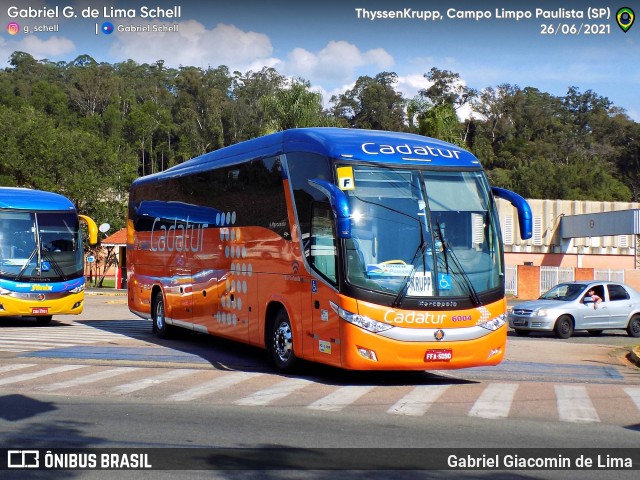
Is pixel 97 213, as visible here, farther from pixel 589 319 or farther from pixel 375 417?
pixel 375 417

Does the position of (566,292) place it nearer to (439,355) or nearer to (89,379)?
(439,355)

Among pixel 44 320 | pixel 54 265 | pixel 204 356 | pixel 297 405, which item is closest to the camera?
pixel 297 405

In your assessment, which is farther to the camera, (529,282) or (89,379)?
(529,282)

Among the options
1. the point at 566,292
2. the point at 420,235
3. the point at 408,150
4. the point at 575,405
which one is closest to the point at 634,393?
the point at 575,405

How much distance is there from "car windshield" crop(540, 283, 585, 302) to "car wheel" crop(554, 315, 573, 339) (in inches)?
25.0

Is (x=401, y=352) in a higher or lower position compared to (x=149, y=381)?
higher

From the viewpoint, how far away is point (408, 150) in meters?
13.6

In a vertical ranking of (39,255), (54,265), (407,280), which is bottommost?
(54,265)

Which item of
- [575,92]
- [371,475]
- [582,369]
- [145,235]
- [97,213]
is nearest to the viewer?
[371,475]

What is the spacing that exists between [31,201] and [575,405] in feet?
56.7

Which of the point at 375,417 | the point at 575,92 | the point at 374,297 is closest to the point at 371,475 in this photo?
the point at 375,417

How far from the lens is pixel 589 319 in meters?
24.8

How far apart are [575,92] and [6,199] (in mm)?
98046

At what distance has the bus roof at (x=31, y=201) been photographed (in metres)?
24.0
